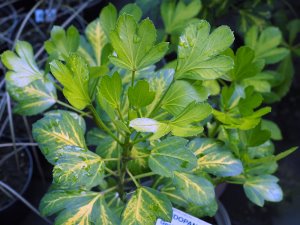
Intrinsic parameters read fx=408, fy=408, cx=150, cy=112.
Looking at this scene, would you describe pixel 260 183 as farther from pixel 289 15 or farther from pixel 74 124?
pixel 289 15

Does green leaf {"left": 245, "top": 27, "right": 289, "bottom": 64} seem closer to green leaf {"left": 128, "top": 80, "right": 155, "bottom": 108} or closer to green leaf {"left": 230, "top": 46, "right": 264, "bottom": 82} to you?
green leaf {"left": 230, "top": 46, "right": 264, "bottom": 82}

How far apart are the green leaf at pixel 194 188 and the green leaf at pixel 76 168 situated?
0.13 m

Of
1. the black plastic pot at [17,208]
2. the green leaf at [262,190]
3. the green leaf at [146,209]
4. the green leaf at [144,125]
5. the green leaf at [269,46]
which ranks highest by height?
the green leaf at [144,125]

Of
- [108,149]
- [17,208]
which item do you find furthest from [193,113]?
[17,208]

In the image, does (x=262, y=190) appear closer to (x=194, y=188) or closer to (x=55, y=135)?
(x=194, y=188)

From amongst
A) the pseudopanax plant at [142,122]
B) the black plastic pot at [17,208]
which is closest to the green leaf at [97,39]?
the pseudopanax plant at [142,122]

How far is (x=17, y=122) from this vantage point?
1.30 m

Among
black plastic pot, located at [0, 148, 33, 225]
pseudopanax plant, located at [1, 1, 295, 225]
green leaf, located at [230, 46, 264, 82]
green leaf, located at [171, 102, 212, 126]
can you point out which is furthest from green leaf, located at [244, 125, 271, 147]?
black plastic pot, located at [0, 148, 33, 225]

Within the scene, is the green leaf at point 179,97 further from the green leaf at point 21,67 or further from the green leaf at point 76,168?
the green leaf at point 21,67

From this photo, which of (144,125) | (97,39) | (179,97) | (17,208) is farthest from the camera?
(17,208)

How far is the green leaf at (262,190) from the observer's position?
78cm

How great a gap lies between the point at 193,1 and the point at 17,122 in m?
0.69

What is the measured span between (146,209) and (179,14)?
490mm

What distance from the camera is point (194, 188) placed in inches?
26.3
